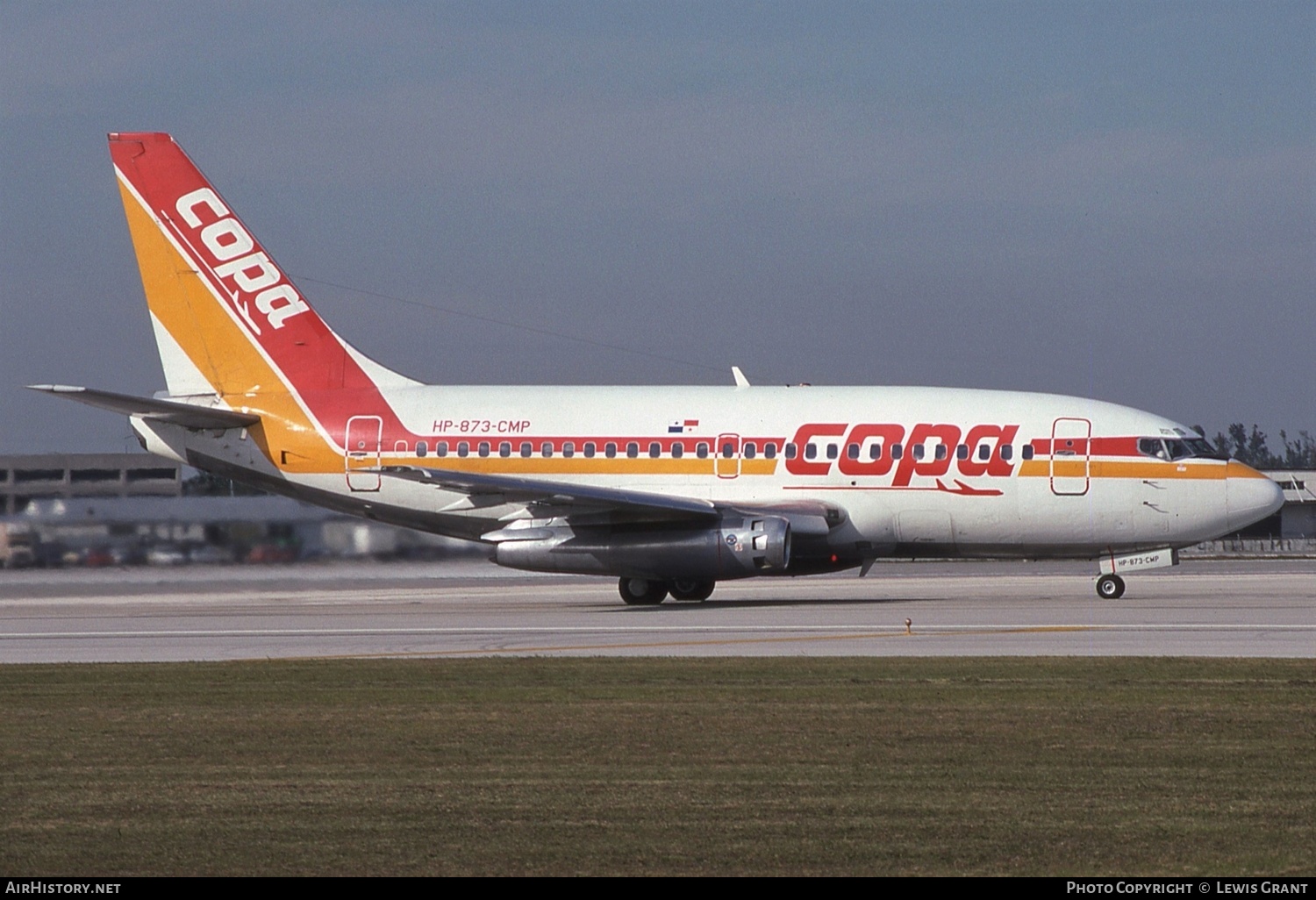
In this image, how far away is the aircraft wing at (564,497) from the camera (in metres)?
30.5

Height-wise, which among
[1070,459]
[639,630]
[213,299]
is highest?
[213,299]

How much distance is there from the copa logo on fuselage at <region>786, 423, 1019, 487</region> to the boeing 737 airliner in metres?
0.04

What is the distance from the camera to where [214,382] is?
117 feet

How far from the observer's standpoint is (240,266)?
35.7 metres

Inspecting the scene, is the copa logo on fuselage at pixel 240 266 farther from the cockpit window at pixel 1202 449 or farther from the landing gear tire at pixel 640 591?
the cockpit window at pixel 1202 449

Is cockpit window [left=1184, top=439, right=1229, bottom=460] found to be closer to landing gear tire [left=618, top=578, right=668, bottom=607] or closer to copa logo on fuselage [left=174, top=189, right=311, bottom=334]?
landing gear tire [left=618, top=578, right=668, bottom=607]

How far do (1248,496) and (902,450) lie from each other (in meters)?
6.69

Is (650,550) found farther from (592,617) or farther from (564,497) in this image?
(592,617)

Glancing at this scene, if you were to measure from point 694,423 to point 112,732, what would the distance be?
19966 mm

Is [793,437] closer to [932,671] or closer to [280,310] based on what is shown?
[280,310]

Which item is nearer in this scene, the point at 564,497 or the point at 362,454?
the point at 564,497

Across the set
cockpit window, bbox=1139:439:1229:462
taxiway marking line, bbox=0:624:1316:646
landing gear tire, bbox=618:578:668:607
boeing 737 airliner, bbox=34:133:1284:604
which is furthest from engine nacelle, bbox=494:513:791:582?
cockpit window, bbox=1139:439:1229:462

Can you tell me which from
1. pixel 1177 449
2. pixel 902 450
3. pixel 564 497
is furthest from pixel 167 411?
pixel 1177 449
